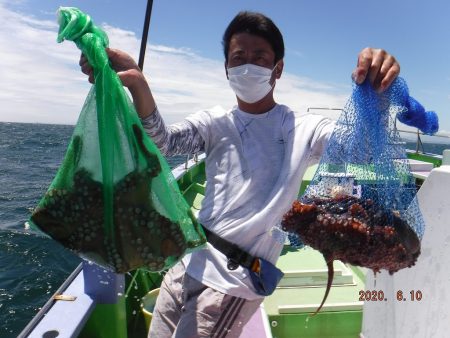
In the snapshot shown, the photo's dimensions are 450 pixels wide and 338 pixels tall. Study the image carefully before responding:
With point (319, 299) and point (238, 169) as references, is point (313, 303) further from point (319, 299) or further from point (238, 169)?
point (238, 169)

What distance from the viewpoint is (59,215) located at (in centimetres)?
173

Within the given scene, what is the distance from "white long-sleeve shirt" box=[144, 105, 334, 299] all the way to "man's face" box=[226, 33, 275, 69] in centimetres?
34

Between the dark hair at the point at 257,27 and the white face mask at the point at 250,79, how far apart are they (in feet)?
0.61

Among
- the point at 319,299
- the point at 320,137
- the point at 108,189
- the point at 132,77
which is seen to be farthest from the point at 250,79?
the point at 319,299

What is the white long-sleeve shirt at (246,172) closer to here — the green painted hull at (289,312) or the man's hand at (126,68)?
the man's hand at (126,68)

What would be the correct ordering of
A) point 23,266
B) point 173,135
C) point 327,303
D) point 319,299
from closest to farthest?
point 173,135
point 327,303
point 319,299
point 23,266

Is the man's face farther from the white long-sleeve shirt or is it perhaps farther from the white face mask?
the white long-sleeve shirt

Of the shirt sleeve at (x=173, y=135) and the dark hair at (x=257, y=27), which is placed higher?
the dark hair at (x=257, y=27)

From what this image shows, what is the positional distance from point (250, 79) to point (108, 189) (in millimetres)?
1179

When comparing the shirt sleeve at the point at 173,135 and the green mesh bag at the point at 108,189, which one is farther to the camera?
the shirt sleeve at the point at 173,135

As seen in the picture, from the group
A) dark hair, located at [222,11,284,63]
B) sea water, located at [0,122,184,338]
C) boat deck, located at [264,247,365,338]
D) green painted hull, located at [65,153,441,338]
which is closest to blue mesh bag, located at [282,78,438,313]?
dark hair, located at [222,11,284,63]

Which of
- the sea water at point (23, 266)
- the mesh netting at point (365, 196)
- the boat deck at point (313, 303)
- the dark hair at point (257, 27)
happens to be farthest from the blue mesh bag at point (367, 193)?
the sea water at point (23, 266)

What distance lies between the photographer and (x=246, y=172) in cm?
226

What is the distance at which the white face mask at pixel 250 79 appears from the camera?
236 centimetres
